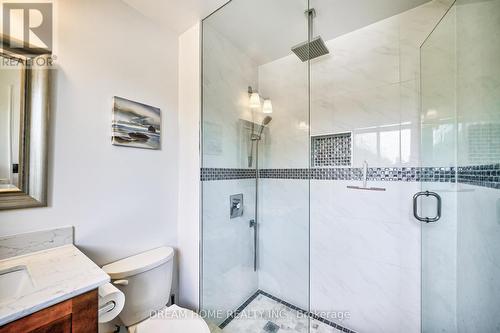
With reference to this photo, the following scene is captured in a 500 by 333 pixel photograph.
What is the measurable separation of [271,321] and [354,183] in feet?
4.58

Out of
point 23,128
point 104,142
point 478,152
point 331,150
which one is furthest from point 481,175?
point 23,128

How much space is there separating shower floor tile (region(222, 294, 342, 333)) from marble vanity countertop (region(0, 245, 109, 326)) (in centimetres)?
127

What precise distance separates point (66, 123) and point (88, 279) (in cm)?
87

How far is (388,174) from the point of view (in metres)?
1.57

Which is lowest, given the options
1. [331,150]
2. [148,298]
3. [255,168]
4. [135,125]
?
[148,298]

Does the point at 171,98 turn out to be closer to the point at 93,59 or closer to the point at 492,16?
the point at 93,59

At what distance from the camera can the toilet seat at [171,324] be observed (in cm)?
117

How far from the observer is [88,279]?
2.65 ft

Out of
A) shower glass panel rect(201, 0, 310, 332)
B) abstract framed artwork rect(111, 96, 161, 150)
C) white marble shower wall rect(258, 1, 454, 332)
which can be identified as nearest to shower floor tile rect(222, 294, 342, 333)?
shower glass panel rect(201, 0, 310, 332)

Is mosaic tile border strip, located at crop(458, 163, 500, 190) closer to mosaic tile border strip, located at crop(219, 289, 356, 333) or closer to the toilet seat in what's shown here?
mosaic tile border strip, located at crop(219, 289, 356, 333)

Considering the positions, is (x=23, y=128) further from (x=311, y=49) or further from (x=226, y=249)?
(x=311, y=49)

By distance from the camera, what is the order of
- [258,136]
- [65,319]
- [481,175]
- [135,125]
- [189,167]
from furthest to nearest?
1. [258,136]
2. [189,167]
3. [135,125]
4. [481,175]
5. [65,319]

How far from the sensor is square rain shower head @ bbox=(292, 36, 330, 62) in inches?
66.4

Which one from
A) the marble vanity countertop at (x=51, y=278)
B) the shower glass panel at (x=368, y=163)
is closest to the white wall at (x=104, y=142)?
the marble vanity countertop at (x=51, y=278)
